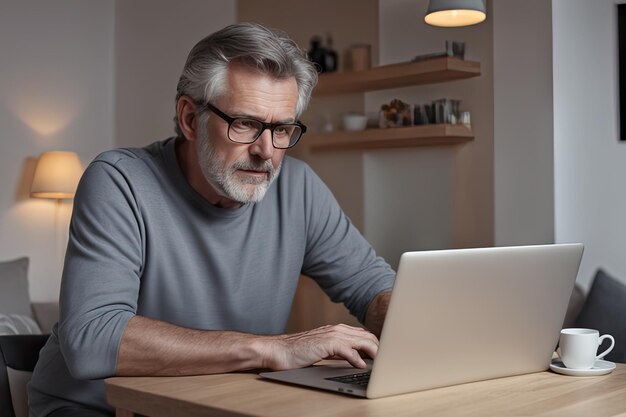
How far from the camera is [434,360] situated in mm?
1351

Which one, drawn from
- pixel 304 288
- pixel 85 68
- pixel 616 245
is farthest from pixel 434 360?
pixel 85 68

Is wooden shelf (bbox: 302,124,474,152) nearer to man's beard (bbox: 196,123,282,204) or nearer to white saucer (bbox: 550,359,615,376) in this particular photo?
man's beard (bbox: 196,123,282,204)

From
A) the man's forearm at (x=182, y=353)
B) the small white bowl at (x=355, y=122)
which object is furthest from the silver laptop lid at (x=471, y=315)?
the small white bowl at (x=355, y=122)

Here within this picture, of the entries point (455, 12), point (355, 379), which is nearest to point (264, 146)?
point (355, 379)

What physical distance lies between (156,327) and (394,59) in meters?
2.64

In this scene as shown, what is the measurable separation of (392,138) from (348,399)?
262cm

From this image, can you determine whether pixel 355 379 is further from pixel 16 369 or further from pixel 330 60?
pixel 330 60

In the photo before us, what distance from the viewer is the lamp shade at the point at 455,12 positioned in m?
3.16

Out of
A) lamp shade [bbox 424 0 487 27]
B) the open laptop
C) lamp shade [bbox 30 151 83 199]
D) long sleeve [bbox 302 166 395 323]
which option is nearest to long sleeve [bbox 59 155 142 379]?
the open laptop

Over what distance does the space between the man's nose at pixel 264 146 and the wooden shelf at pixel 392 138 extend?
6.22ft

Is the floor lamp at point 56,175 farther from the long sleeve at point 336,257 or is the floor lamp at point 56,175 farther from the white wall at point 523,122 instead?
the long sleeve at point 336,257

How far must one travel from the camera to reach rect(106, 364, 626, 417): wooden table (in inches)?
47.7

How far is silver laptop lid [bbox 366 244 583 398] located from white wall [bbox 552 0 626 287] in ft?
6.33

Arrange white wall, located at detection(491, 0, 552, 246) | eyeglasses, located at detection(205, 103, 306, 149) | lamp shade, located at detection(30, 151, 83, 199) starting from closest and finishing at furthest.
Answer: eyeglasses, located at detection(205, 103, 306, 149), white wall, located at detection(491, 0, 552, 246), lamp shade, located at detection(30, 151, 83, 199)
